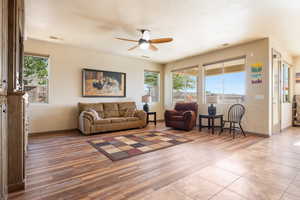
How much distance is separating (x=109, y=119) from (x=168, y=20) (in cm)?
316

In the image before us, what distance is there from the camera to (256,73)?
4320mm

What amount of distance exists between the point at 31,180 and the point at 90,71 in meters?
3.91

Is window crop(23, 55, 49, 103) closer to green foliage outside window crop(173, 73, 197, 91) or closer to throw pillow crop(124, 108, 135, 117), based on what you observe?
throw pillow crop(124, 108, 135, 117)

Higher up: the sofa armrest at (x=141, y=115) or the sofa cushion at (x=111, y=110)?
the sofa cushion at (x=111, y=110)

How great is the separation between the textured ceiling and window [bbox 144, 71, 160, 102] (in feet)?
7.81

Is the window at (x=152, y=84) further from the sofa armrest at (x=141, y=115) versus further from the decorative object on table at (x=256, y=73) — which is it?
the decorative object on table at (x=256, y=73)

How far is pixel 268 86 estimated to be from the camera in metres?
4.07

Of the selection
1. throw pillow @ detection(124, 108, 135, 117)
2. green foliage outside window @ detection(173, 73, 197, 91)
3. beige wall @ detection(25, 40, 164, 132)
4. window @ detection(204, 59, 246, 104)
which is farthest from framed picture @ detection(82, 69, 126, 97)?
window @ detection(204, 59, 246, 104)

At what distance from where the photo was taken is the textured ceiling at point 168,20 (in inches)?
104

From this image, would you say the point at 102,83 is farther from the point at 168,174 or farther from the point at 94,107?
the point at 168,174

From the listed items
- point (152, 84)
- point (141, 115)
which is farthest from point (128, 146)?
point (152, 84)

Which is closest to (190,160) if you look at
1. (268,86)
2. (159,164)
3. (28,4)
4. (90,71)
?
(159,164)

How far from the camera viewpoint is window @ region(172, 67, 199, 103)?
20.0 ft

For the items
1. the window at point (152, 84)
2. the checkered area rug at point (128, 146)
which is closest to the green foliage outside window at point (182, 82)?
the window at point (152, 84)
